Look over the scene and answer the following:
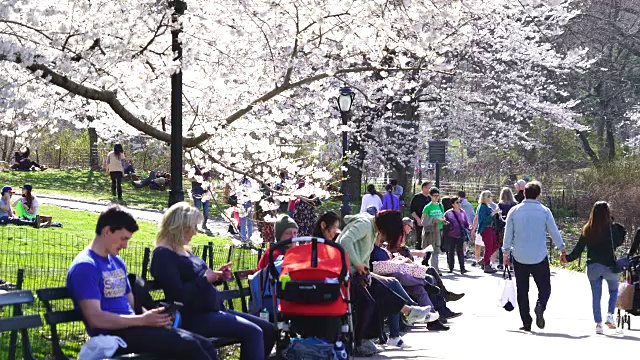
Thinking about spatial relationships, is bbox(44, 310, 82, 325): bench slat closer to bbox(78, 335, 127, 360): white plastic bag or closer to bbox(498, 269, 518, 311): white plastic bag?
bbox(78, 335, 127, 360): white plastic bag

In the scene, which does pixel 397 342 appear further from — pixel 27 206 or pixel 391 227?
pixel 27 206

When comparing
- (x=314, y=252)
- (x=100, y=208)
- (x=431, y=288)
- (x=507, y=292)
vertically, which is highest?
(x=314, y=252)

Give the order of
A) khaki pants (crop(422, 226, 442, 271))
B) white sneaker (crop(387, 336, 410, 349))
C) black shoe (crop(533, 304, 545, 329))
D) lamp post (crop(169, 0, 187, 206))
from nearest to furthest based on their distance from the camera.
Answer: lamp post (crop(169, 0, 187, 206))
white sneaker (crop(387, 336, 410, 349))
black shoe (crop(533, 304, 545, 329))
khaki pants (crop(422, 226, 442, 271))

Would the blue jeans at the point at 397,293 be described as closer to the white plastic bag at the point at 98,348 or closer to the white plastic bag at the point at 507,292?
the white plastic bag at the point at 507,292

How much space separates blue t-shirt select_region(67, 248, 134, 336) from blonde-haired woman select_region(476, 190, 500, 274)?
16567mm

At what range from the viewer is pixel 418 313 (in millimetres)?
12883

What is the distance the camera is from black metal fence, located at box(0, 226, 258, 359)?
11383 millimetres

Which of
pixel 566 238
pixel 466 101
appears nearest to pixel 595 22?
pixel 466 101

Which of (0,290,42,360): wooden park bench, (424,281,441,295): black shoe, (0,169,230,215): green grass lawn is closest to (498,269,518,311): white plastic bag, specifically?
(424,281,441,295): black shoe

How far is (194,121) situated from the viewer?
1573 centimetres

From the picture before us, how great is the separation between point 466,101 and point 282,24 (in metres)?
25.6

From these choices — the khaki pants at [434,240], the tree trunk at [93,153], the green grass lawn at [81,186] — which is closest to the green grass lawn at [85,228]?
the khaki pants at [434,240]

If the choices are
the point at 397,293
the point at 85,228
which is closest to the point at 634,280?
the point at 397,293

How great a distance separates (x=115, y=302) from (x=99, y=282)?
0.26 meters
